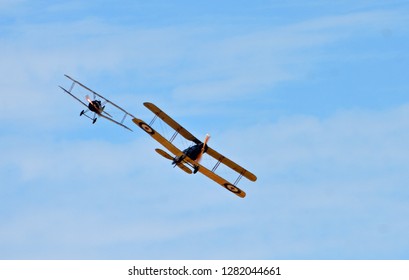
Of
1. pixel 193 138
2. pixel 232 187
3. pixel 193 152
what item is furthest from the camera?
pixel 232 187

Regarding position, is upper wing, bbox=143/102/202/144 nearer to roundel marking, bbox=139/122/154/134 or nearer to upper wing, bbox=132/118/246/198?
upper wing, bbox=132/118/246/198

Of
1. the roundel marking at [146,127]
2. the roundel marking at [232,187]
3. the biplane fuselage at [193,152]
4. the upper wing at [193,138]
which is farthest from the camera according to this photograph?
the roundel marking at [232,187]

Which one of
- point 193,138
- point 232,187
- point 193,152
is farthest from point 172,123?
point 232,187

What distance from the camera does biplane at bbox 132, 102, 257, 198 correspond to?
99.3m

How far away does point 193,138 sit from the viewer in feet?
337

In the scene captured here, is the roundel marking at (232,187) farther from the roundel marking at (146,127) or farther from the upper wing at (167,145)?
the roundel marking at (146,127)

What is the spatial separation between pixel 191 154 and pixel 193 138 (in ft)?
7.79

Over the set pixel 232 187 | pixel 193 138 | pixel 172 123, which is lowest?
pixel 232 187

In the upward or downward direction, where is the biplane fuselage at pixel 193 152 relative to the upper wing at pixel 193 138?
downward

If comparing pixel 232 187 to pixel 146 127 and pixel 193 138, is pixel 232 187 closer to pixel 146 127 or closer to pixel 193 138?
pixel 193 138

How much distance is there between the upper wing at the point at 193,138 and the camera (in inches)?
4019

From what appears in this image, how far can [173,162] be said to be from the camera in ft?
329
